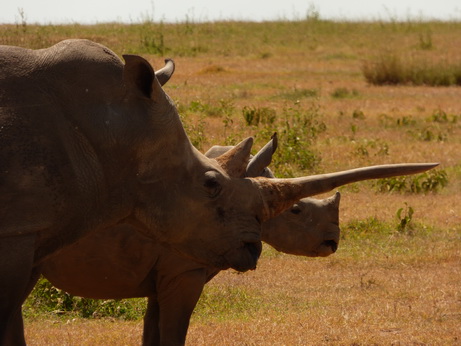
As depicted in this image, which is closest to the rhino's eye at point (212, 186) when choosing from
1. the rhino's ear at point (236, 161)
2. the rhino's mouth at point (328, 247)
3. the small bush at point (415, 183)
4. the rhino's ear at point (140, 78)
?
the rhino's ear at point (236, 161)

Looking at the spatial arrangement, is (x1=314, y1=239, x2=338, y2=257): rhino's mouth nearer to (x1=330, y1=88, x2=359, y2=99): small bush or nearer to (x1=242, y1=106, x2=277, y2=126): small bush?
(x1=242, y1=106, x2=277, y2=126): small bush

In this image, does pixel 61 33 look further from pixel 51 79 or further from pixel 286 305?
pixel 51 79

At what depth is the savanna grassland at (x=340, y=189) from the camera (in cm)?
766

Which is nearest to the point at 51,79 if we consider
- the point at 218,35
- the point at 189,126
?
the point at 189,126

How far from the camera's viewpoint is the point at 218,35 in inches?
1276

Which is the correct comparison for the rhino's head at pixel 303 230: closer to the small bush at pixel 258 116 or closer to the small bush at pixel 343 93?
the small bush at pixel 258 116

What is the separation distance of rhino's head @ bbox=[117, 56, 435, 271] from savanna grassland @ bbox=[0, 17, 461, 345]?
8.67 feet

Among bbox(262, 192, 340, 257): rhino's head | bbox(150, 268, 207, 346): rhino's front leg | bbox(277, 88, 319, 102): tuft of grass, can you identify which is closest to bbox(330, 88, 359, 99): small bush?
bbox(277, 88, 319, 102): tuft of grass

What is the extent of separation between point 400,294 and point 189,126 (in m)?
6.04

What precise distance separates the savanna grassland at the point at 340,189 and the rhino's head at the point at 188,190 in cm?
264

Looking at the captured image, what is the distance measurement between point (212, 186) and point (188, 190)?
0.35ft

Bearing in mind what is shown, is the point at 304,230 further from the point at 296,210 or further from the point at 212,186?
the point at 212,186

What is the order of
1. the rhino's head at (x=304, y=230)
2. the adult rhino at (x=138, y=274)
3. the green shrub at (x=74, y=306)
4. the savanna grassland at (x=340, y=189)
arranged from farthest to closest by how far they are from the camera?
1. the green shrub at (x=74, y=306)
2. the savanna grassland at (x=340, y=189)
3. the rhino's head at (x=304, y=230)
4. the adult rhino at (x=138, y=274)

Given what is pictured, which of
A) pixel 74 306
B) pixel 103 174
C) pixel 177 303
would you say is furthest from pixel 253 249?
pixel 74 306
